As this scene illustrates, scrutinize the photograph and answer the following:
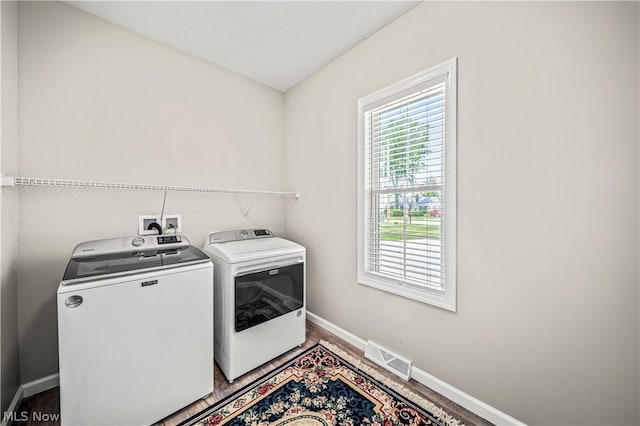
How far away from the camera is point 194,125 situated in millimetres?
2172

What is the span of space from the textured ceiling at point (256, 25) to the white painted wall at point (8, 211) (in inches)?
21.8

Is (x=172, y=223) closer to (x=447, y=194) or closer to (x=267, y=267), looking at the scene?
(x=267, y=267)

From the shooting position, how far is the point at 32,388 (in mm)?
1544

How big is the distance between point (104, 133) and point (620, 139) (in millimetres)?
2977

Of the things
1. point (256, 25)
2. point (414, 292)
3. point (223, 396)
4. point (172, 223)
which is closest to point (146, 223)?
point (172, 223)

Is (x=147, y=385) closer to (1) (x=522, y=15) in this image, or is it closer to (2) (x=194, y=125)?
(2) (x=194, y=125)

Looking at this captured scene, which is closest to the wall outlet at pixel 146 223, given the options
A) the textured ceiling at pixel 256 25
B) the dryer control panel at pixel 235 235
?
the dryer control panel at pixel 235 235

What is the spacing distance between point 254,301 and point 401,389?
3.85 ft

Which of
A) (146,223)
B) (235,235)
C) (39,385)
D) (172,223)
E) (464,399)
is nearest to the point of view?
(464,399)

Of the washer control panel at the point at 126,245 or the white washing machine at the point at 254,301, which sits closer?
the washer control panel at the point at 126,245

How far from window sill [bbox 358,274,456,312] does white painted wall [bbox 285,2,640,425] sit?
0.06 meters

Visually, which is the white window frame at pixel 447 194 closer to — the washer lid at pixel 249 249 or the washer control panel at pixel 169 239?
the washer lid at pixel 249 249

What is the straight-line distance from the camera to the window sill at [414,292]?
1.53 m

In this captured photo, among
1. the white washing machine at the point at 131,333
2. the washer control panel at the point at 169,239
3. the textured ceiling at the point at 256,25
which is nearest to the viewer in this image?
the white washing machine at the point at 131,333
